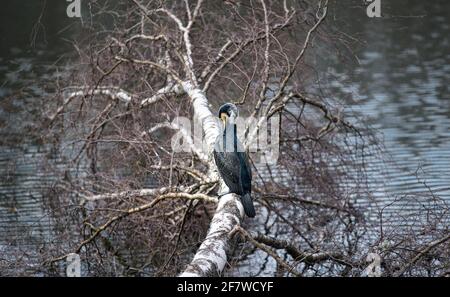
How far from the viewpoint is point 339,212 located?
832cm

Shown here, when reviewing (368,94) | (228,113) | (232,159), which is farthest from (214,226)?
(368,94)

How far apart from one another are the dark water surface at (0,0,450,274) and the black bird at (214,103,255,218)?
142 centimetres

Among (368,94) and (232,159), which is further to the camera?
(368,94)

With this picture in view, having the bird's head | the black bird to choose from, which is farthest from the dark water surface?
the bird's head

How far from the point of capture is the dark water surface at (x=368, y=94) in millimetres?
9328

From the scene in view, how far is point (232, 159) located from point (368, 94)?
682 cm

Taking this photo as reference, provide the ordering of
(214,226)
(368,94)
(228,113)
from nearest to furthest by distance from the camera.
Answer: (214,226) < (228,113) < (368,94)

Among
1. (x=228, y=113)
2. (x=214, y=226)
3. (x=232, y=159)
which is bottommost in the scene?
(x=214, y=226)

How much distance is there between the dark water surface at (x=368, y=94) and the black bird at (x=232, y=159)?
142 centimetres

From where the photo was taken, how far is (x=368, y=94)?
12.9 m

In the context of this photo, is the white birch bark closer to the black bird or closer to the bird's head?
the black bird

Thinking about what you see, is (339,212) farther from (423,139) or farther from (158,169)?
(423,139)

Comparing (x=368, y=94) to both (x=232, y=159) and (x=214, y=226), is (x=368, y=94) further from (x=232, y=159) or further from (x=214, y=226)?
(x=214, y=226)
